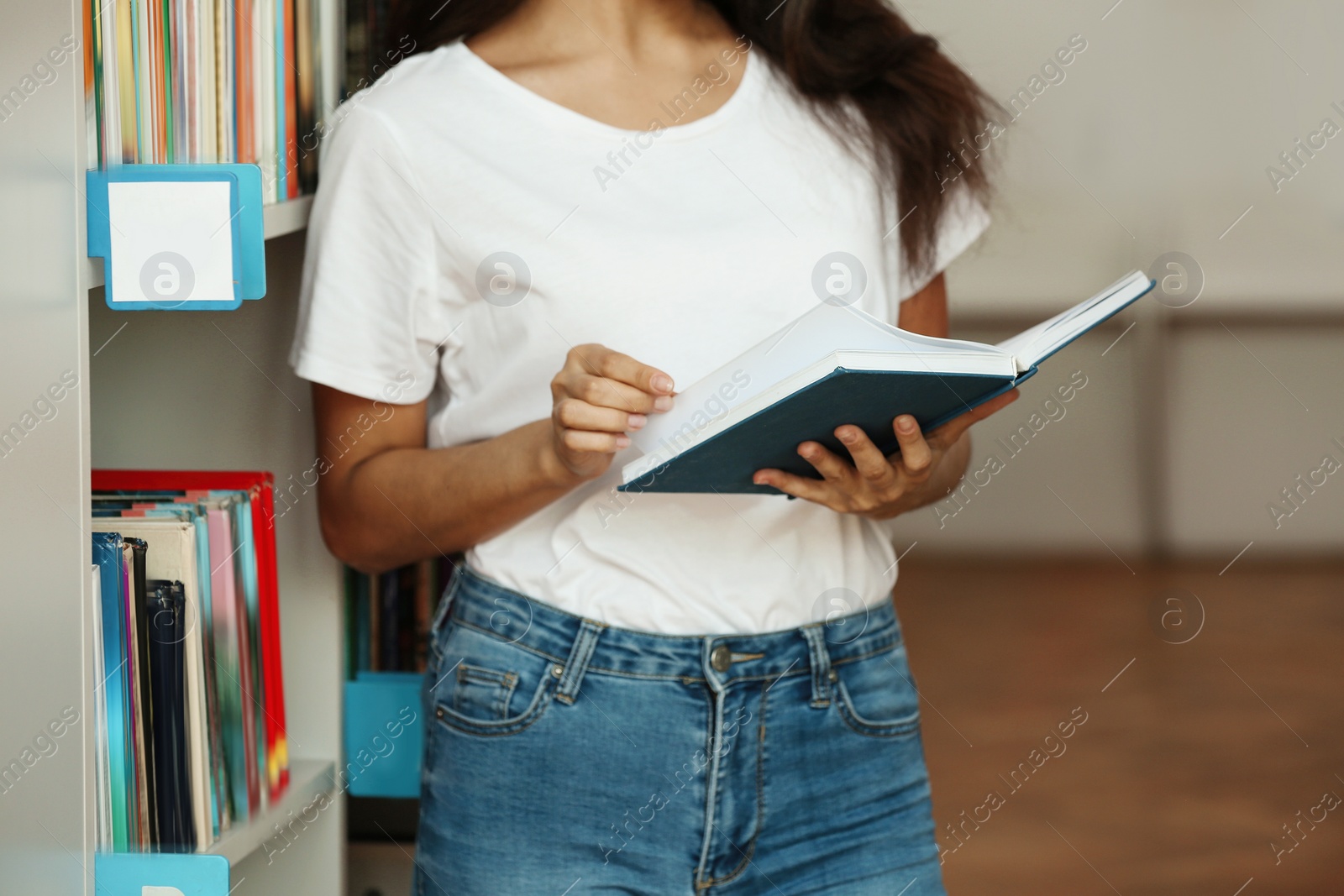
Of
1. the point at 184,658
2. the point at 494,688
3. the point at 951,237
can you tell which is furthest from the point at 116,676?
the point at 951,237

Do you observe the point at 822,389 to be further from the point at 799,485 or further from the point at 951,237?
the point at 951,237

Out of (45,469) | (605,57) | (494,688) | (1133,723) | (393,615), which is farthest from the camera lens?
(1133,723)

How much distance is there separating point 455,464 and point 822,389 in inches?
13.1

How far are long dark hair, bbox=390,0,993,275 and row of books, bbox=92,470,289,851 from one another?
1.38ft

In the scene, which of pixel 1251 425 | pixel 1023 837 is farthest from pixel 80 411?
pixel 1251 425

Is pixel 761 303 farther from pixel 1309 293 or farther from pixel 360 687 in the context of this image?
pixel 1309 293

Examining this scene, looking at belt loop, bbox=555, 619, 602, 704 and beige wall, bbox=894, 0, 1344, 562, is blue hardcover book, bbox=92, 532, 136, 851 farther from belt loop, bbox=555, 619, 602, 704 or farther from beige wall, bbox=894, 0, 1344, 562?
beige wall, bbox=894, 0, 1344, 562

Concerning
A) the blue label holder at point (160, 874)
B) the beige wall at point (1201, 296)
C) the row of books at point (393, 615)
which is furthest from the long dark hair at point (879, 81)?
the beige wall at point (1201, 296)

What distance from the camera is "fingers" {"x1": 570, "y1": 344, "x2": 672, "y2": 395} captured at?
2.55 feet

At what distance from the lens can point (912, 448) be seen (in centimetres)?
84

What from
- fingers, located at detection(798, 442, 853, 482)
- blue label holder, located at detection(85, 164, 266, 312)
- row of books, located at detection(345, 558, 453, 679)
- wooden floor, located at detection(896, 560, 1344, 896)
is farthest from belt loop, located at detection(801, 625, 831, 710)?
wooden floor, located at detection(896, 560, 1344, 896)

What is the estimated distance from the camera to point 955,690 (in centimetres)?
310

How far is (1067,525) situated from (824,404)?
326 cm

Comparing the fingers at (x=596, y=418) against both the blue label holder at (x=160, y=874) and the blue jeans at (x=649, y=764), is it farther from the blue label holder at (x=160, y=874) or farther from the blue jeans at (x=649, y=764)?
the blue label holder at (x=160, y=874)
